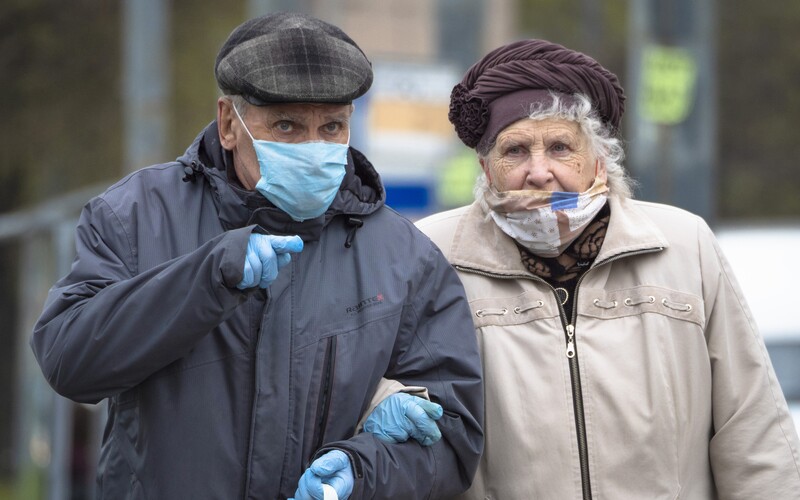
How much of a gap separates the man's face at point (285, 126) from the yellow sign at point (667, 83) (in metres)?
5.70

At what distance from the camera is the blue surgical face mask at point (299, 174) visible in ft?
10.1

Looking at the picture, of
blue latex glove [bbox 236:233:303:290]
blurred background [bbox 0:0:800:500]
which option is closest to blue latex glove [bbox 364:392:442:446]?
blue latex glove [bbox 236:233:303:290]

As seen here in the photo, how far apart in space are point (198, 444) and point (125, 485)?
183 millimetres

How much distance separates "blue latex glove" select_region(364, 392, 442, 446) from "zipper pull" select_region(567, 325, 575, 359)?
0.50m

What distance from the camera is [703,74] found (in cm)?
889

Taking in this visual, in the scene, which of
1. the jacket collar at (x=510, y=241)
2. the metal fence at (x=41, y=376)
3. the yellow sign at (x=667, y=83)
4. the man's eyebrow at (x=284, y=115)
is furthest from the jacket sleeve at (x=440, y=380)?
the yellow sign at (x=667, y=83)

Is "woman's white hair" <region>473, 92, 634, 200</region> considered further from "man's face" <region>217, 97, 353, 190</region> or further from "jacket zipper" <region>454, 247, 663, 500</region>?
"man's face" <region>217, 97, 353, 190</region>

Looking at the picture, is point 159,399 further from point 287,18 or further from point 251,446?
point 287,18

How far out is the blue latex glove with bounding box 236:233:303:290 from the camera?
9.36ft

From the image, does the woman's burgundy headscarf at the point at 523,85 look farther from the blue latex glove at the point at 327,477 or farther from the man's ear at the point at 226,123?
the blue latex glove at the point at 327,477

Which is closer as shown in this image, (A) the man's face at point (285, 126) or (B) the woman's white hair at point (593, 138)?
(A) the man's face at point (285, 126)

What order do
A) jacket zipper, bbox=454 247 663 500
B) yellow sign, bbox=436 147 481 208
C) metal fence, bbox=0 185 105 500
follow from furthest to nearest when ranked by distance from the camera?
metal fence, bbox=0 185 105 500 < yellow sign, bbox=436 147 481 208 < jacket zipper, bbox=454 247 663 500

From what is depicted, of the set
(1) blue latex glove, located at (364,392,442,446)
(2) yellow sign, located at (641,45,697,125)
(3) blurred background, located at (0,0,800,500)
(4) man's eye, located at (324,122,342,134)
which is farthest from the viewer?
(2) yellow sign, located at (641,45,697,125)

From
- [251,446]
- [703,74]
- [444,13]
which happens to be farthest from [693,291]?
[703,74]
